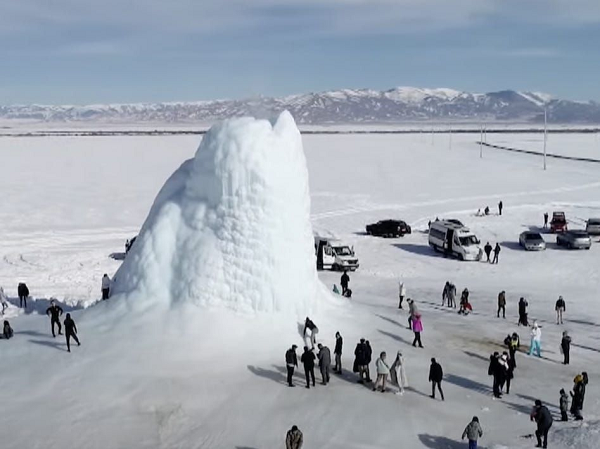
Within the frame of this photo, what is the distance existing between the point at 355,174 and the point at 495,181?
1521 centimetres

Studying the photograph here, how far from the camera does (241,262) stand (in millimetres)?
18891

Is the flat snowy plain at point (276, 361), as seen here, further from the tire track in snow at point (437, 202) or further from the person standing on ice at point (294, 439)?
the tire track in snow at point (437, 202)

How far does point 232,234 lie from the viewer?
1891 centimetres

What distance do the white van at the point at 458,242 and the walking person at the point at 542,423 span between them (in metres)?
22.1

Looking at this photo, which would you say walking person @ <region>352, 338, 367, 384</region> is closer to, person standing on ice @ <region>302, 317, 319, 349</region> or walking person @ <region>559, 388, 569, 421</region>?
person standing on ice @ <region>302, 317, 319, 349</region>

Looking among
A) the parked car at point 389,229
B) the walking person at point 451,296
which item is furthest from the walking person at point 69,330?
the parked car at point 389,229

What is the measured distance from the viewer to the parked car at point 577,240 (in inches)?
1439

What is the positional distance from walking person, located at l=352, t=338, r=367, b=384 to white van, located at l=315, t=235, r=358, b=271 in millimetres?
16430

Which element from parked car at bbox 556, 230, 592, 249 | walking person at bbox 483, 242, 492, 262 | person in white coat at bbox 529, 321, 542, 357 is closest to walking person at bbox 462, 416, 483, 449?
person in white coat at bbox 529, 321, 542, 357

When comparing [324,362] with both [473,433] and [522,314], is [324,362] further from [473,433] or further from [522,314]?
[522,314]

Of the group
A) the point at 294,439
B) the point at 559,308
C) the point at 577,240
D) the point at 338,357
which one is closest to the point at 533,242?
the point at 577,240

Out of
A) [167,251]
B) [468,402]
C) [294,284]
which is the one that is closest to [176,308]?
[167,251]

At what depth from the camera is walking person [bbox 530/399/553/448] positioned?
43.1ft

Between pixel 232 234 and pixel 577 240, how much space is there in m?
24.3
